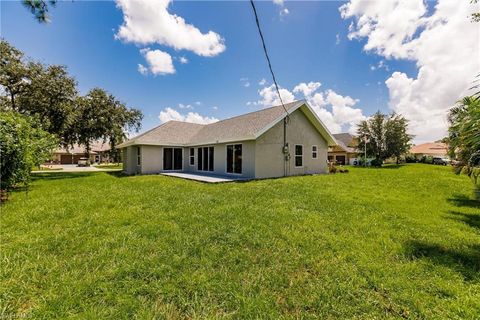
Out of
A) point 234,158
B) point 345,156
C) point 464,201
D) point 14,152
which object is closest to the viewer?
point 14,152

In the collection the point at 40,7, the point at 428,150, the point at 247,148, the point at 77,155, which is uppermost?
the point at 40,7

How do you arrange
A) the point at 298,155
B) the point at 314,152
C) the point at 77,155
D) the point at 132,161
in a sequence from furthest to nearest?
the point at 77,155 < the point at 132,161 < the point at 314,152 < the point at 298,155

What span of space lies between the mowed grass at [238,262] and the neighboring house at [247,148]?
7652 millimetres

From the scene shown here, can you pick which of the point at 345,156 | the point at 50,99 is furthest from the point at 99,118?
the point at 345,156

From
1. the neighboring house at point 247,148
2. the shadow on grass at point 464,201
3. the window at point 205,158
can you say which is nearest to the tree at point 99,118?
the neighboring house at point 247,148

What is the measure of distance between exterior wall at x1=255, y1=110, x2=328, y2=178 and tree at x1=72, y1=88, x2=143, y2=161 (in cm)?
1597

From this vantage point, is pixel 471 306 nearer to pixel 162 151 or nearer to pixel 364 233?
pixel 364 233

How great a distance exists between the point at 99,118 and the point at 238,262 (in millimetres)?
22380

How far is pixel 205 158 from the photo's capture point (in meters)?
17.9

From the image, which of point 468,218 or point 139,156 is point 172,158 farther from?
point 468,218

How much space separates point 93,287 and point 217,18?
399 inches

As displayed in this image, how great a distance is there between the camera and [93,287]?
2.86 meters

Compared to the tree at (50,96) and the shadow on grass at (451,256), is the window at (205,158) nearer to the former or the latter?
the tree at (50,96)

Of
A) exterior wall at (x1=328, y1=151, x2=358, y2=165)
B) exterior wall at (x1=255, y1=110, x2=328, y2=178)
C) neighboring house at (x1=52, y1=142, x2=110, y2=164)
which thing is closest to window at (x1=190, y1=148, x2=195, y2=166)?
exterior wall at (x1=255, y1=110, x2=328, y2=178)
